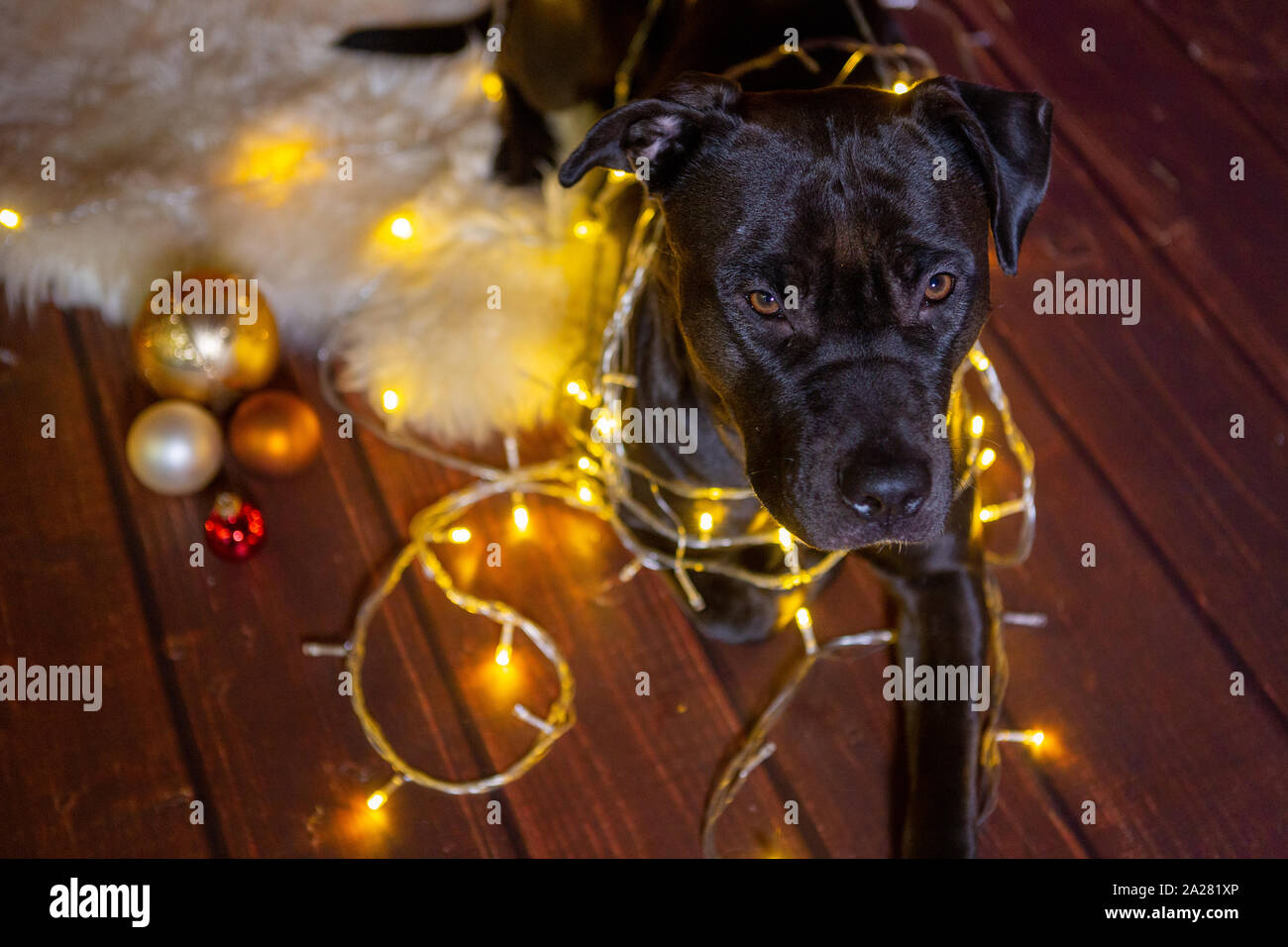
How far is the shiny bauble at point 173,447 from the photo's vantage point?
2104 mm

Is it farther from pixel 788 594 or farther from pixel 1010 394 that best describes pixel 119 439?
pixel 1010 394

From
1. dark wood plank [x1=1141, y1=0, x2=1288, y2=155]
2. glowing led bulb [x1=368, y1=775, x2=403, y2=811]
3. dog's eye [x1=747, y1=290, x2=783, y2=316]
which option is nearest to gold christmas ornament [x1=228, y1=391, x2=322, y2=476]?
glowing led bulb [x1=368, y1=775, x2=403, y2=811]

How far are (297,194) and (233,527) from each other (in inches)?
32.4

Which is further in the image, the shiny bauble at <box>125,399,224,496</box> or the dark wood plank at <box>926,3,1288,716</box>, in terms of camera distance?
the dark wood plank at <box>926,3,1288,716</box>

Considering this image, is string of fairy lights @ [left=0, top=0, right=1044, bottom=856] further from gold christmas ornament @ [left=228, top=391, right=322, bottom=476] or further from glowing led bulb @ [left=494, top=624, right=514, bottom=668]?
gold christmas ornament @ [left=228, top=391, right=322, bottom=476]

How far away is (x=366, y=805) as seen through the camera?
2010mm

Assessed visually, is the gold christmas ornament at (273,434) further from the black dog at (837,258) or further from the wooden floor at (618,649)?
the black dog at (837,258)

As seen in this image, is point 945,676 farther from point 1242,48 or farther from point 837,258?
point 1242,48

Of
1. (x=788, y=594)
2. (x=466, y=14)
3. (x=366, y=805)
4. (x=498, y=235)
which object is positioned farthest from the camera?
(x=466, y=14)

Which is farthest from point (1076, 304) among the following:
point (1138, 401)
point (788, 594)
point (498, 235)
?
point (498, 235)

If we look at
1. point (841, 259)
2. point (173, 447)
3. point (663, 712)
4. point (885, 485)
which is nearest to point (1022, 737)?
point (663, 712)

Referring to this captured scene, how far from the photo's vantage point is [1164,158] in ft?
9.01

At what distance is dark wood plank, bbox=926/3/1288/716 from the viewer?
224cm

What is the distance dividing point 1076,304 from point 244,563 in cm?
188
